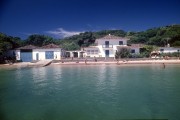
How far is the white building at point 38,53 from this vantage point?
47.4 m

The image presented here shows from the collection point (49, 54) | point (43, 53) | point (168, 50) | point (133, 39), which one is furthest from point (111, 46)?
point (133, 39)

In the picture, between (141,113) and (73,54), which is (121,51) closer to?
(73,54)

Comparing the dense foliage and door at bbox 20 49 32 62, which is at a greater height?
the dense foliage

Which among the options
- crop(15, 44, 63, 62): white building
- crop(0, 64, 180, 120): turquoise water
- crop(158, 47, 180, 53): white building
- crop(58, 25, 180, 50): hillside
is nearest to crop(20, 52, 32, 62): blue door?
crop(15, 44, 63, 62): white building

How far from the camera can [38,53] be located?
47.9 m

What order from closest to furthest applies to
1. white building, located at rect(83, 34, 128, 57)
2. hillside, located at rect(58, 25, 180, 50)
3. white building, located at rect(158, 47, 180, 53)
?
1. white building, located at rect(158, 47, 180, 53)
2. white building, located at rect(83, 34, 128, 57)
3. hillside, located at rect(58, 25, 180, 50)

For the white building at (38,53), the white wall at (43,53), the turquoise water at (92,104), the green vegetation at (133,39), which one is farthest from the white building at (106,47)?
the turquoise water at (92,104)

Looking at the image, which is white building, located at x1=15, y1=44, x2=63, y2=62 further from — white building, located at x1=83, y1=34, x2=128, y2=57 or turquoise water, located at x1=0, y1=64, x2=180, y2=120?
turquoise water, located at x1=0, y1=64, x2=180, y2=120

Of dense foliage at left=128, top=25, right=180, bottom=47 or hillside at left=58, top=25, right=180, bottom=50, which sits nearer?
dense foliage at left=128, top=25, right=180, bottom=47

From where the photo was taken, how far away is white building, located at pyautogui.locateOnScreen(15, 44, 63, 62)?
47.4 m

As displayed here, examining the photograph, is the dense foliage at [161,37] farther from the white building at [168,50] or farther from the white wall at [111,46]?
the white wall at [111,46]

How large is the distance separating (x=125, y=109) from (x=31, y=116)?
4708 mm

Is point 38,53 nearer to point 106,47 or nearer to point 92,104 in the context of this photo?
point 106,47

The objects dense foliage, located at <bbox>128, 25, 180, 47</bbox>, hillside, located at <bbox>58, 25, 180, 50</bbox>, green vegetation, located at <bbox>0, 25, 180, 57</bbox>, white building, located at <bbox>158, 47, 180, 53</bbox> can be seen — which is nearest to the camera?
white building, located at <bbox>158, 47, 180, 53</bbox>
